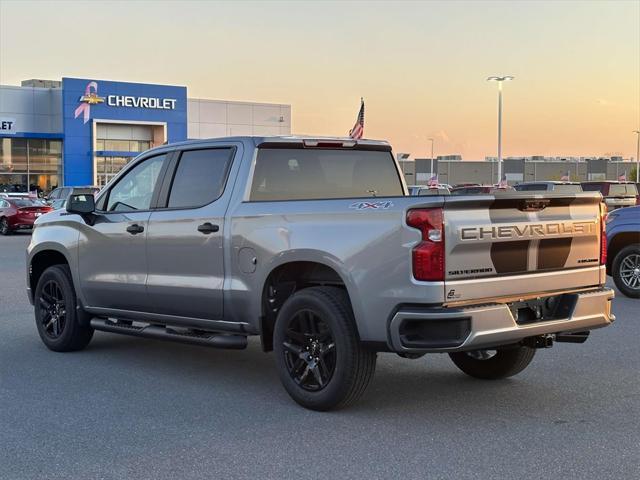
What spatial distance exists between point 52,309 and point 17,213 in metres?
23.8

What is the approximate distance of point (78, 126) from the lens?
52406 mm

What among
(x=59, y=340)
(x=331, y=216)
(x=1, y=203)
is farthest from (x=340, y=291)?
(x=1, y=203)

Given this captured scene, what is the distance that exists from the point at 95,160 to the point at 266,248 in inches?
1973

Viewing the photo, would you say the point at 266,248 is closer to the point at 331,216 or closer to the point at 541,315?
the point at 331,216

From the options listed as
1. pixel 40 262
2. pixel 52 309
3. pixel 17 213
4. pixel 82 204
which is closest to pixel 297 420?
pixel 82 204

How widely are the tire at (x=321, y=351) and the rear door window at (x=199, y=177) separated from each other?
1.35 metres

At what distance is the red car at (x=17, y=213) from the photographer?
3053 cm

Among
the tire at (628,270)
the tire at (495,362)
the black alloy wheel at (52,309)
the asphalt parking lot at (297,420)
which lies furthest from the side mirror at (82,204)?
the tire at (628,270)

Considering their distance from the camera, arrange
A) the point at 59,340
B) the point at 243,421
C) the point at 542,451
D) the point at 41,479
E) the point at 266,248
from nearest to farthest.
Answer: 1. the point at 41,479
2. the point at 542,451
3. the point at 243,421
4. the point at 266,248
5. the point at 59,340

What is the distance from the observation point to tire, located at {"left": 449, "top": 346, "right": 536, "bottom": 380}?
21.9ft

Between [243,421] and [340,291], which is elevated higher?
[340,291]

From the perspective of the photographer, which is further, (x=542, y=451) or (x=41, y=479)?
(x=542, y=451)

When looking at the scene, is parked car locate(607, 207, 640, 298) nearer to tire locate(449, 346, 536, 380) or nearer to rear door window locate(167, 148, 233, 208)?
tire locate(449, 346, 536, 380)

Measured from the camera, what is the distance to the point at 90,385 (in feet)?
22.1
